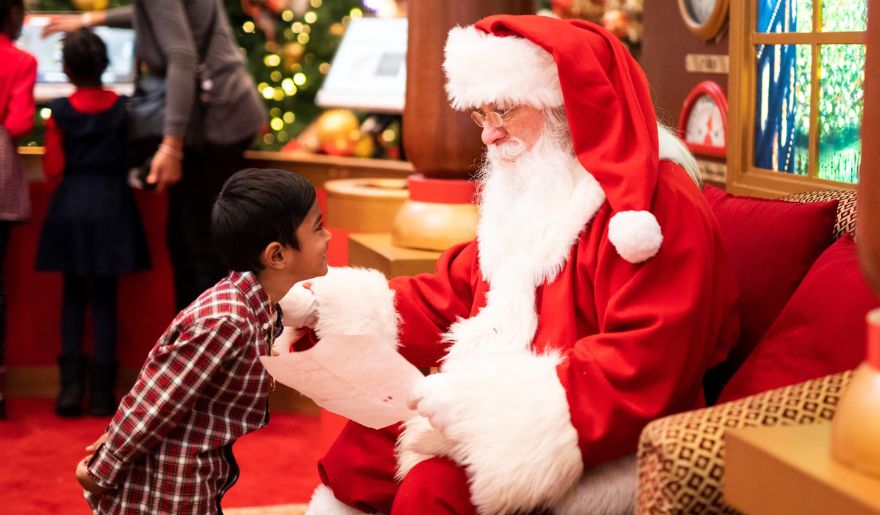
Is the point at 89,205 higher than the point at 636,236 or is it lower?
lower

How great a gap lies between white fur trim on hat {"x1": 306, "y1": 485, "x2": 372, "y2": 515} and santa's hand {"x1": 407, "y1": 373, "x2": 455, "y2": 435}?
392mm

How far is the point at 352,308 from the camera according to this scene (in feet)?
7.40

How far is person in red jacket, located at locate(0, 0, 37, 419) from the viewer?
12.5 feet

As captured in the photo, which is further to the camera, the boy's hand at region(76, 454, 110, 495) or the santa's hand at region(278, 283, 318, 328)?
the santa's hand at region(278, 283, 318, 328)

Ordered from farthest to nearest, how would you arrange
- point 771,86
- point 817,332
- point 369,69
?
point 369,69, point 771,86, point 817,332

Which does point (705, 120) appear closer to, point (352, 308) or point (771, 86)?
point (771, 86)

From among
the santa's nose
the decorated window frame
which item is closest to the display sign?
the decorated window frame

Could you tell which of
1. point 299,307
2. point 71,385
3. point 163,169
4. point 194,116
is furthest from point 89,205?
point 299,307

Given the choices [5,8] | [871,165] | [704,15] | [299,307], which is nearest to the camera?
[871,165]

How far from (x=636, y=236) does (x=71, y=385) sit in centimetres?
274

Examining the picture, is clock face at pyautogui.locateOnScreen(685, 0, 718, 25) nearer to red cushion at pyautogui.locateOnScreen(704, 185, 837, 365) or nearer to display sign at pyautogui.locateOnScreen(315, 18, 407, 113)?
red cushion at pyautogui.locateOnScreen(704, 185, 837, 365)

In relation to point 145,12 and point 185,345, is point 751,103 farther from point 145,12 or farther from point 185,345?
point 145,12

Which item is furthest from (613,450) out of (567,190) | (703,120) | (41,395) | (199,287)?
(41,395)

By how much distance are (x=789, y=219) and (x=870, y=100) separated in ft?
2.80
